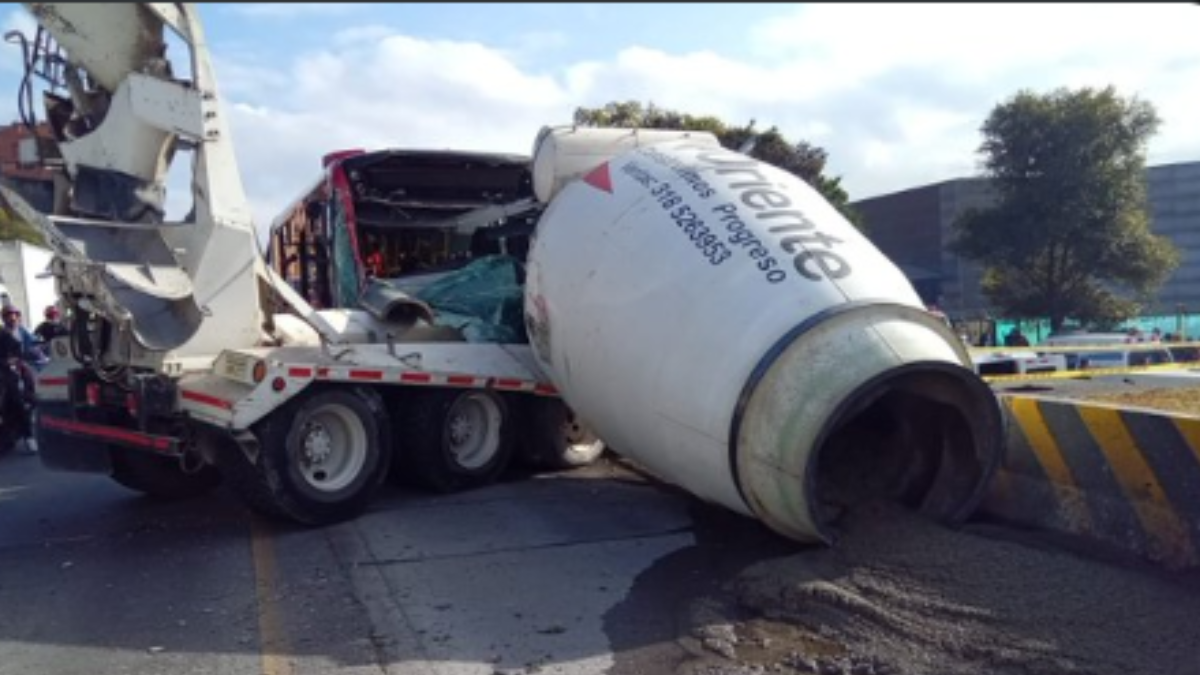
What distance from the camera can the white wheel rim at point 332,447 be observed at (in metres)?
7.46

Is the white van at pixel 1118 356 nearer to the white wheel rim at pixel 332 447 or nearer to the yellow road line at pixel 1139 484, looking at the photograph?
the yellow road line at pixel 1139 484

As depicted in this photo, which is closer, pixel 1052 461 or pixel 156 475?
pixel 1052 461

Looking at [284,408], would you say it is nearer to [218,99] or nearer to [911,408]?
[218,99]

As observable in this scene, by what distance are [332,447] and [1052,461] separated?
4.73 meters

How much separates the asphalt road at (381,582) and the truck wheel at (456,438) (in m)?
0.18

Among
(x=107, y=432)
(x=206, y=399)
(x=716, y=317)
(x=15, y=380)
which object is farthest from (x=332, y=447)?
(x=15, y=380)

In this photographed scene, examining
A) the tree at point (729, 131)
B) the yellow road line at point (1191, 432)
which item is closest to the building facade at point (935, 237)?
the tree at point (729, 131)

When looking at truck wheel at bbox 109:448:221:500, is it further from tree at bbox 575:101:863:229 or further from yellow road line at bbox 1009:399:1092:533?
→ tree at bbox 575:101:863:229

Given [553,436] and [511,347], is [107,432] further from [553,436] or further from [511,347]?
[553,436]

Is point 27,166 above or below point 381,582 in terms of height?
above

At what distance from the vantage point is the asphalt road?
5012mm

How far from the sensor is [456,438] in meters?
8.65

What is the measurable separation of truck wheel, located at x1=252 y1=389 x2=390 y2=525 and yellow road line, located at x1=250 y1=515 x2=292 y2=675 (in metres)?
0.32

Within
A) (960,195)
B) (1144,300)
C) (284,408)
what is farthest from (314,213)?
(960,195)
